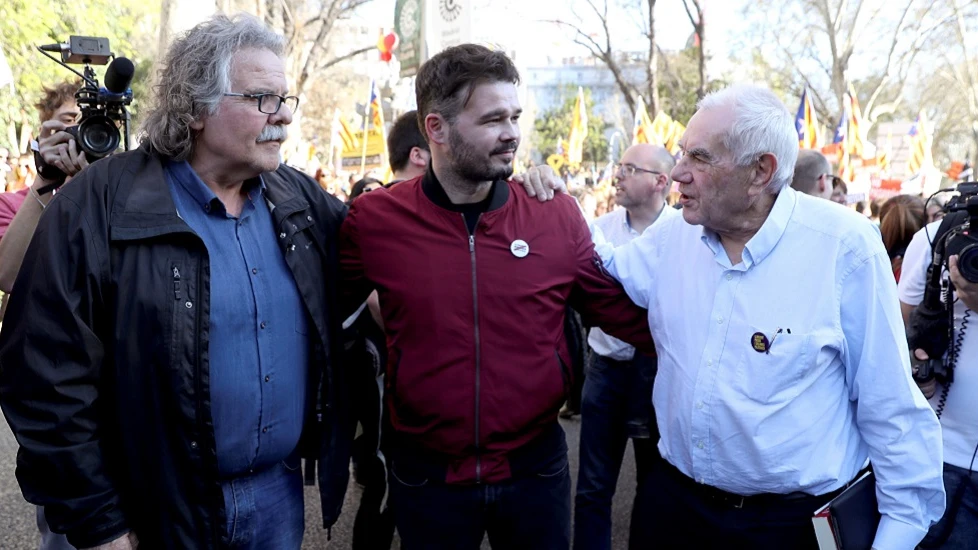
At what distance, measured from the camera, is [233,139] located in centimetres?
229

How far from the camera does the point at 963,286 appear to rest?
2.61 metres

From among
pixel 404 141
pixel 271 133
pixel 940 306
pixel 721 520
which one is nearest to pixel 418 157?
pixel 404 141

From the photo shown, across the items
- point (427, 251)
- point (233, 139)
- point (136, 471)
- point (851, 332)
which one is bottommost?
point (136, 471)

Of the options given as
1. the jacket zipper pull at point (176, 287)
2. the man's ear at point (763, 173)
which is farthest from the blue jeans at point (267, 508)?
the man's ear at point (763, 173)

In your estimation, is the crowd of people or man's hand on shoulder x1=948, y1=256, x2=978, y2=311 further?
man's hand on shoulder x1=948, y1=256, x2=978, y2=311

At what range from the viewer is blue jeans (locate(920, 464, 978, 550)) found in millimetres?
2764

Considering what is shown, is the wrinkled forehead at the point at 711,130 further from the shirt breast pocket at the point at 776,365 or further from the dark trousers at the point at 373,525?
the dark trousers at the point at 373,525

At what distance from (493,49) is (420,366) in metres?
1.12

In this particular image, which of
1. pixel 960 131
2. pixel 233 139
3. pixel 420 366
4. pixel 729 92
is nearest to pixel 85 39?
pixel 233 139

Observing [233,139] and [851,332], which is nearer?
[851,332]

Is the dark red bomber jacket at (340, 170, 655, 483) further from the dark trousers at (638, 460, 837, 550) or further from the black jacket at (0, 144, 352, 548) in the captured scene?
the black jacket at (0, 144, 352, 548)

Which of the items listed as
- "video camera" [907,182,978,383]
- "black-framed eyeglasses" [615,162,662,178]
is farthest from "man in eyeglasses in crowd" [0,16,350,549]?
"black-framed eyeglasses" [615,162,662,178]

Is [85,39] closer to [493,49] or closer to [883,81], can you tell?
[493,49]

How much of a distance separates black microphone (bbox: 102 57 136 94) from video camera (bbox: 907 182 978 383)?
2816 millimetres
